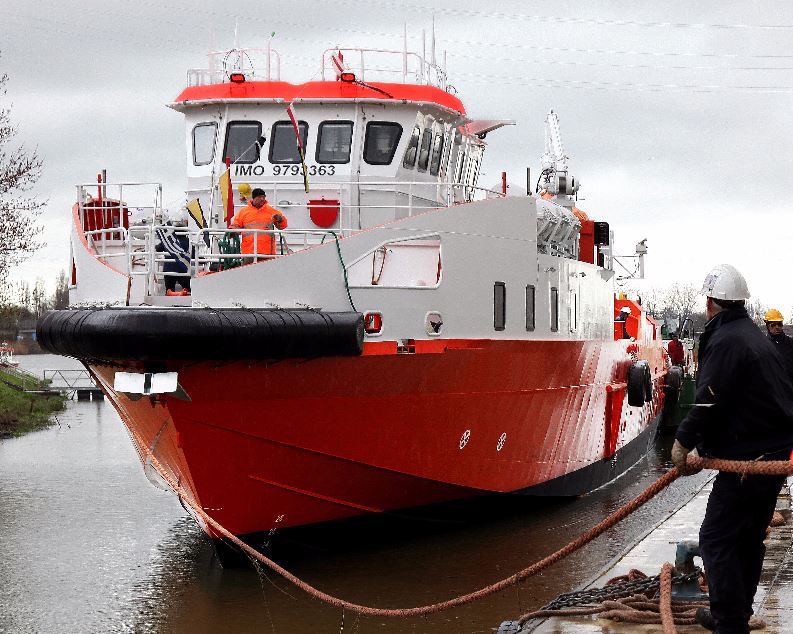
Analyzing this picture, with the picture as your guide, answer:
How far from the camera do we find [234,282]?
1170cm

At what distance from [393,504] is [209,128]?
18.2ft

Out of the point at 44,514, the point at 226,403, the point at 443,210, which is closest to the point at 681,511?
the point at 443,210

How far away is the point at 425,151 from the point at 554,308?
2.61m

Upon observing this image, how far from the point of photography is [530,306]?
47.2 ft

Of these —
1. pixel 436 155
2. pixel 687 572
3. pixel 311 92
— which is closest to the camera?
pixel 687 572

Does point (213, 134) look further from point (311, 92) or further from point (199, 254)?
point (199, 254)

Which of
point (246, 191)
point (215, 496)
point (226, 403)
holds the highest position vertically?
point (246, 191)

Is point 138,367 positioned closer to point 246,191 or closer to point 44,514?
point 246,191

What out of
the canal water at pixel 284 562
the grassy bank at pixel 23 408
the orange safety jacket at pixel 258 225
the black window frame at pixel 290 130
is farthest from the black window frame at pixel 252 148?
the grassy bank at pixel 23 408

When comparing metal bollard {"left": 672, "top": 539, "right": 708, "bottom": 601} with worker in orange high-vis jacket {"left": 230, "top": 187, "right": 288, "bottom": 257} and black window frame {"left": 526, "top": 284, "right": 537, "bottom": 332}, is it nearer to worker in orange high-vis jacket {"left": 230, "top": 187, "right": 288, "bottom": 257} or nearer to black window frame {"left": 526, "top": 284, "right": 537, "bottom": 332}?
worker in orange high-vis jacket {"left": 230, "top": 187, "right": 288, "bottom": 257}

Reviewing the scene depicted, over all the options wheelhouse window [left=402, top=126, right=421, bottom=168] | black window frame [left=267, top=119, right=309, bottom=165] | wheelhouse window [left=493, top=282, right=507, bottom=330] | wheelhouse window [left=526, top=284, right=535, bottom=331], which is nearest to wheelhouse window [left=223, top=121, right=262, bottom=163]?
black window frame [left=267, top=119, right=309, bottom=165]

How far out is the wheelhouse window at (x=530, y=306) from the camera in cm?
1428

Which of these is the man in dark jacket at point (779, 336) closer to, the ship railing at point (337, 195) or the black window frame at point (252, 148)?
the ship railing at point (337, 195)

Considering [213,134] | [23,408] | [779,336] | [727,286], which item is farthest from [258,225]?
[23,408]
